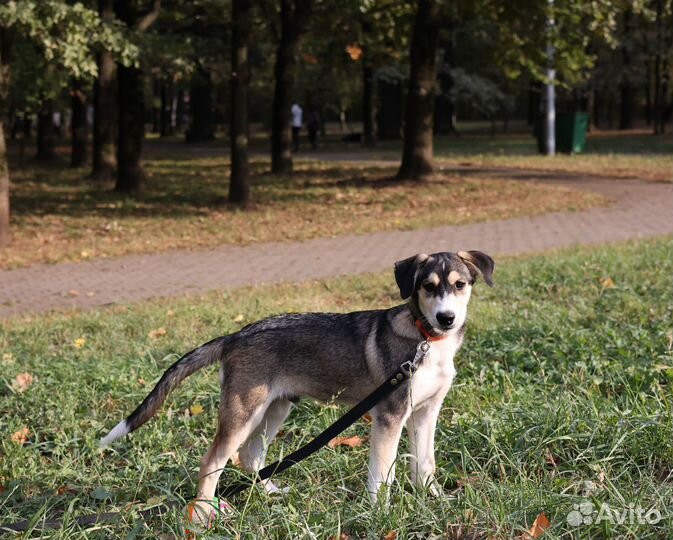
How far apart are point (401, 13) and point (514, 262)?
13536 millimetres

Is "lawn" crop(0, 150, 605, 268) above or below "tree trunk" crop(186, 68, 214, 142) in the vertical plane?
below

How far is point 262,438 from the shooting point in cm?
443

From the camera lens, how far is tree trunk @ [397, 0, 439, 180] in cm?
2098

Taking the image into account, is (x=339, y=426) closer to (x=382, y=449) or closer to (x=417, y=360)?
(x=382, y=449)

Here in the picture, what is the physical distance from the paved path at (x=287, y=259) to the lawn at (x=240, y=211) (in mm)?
696

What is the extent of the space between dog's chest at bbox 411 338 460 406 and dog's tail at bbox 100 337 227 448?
0.98 m

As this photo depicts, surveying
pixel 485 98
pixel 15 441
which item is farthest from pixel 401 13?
pixel 485 98

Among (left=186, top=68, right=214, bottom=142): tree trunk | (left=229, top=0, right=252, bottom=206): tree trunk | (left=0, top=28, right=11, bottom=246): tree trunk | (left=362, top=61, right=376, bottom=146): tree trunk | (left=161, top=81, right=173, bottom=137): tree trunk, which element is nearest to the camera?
(left=0, top=28, right=11, bottom=246): tree trunk

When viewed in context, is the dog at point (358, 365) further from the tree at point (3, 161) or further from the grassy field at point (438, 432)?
the tree at point (3, 161)

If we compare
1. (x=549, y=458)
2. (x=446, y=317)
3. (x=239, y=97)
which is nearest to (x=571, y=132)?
(x=239, y=97)

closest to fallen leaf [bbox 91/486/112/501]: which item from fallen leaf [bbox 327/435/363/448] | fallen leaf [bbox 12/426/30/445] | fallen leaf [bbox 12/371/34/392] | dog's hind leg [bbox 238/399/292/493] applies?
dog's hind leg [bbox 238/399/292/493]

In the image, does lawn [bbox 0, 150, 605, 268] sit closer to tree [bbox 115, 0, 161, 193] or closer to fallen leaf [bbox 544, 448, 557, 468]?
tree [bbox 115, 0, 161, 193]

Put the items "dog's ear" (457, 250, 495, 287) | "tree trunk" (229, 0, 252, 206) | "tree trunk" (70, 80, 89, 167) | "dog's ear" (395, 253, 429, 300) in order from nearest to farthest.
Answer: "dog's ear" (395, 253, 429, 300) → "dog's ear" (457, 250, 495, 287) → "tree trunk" (229, 0, 252, 206) → "tree trunk" (70, 80, 89, 167)

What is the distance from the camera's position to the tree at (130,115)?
2147 centimetres
